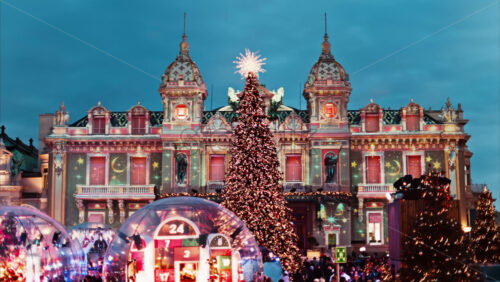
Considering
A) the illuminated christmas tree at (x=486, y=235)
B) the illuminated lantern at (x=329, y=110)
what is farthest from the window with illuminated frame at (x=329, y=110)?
the illuminated christmas tree at (x=486, y=235)

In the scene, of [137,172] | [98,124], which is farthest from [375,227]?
Result: [98,124]

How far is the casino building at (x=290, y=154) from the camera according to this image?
1732 inches

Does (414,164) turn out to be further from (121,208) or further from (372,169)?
(121,208)

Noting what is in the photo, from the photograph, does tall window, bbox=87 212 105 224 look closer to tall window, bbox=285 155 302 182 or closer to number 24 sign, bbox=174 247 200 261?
tall window, bbox=285 155 302 182

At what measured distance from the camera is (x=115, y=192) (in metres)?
45.1

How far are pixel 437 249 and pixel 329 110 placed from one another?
2873 cm

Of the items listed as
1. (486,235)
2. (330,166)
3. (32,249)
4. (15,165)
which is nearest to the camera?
(32,249)

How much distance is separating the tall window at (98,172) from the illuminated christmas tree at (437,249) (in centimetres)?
3232

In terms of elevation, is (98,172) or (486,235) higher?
(98,172)

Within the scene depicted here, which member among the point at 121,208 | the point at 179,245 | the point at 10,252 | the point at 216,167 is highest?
the point at 216,167

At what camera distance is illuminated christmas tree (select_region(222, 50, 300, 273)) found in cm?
2805

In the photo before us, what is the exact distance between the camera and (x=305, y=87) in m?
45.0

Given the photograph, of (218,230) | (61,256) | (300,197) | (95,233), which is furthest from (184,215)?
(300,197)

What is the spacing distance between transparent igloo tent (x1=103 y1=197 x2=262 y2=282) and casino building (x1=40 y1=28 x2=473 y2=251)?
70.2 ft
